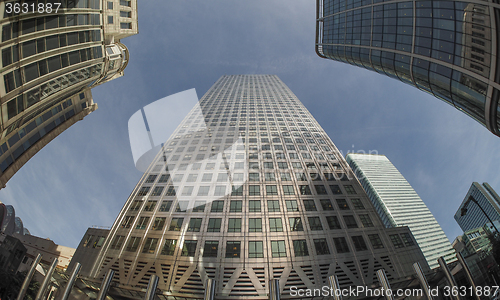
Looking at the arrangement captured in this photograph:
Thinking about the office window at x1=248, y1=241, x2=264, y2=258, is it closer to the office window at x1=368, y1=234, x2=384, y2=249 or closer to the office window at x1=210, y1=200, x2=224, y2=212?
the office window at x1=210, y1=200, x2=224, y2=212

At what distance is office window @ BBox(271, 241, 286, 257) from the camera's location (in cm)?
2388

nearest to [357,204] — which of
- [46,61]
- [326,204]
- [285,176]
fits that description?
[326,204]

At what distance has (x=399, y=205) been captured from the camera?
136125mm

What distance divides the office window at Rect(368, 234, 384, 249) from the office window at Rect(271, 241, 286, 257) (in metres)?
12.1

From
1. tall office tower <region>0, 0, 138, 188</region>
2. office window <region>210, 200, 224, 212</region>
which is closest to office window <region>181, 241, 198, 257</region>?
office window <region>210, 200, 224, 212</region>

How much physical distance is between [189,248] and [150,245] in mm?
5363

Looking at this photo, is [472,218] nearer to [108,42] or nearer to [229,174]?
[229,174]

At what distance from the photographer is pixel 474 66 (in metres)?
20.4

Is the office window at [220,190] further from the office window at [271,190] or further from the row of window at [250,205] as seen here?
the office window at [271,190]

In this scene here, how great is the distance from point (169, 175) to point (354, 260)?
31.2 metres

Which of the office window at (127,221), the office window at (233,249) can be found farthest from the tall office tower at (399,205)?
the office window at (127,221)

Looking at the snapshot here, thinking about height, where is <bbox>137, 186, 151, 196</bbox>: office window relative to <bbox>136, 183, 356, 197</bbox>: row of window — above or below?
below

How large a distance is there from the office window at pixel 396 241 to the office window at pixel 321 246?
962 cm

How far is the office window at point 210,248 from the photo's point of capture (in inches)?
949
